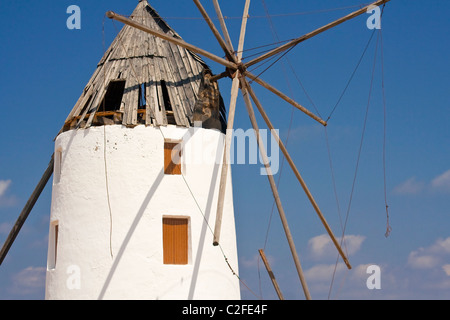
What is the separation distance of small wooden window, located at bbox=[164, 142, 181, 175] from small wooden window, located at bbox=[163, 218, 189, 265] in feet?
4.16

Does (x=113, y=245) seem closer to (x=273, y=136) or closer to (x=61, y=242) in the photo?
(x=61, y=242)

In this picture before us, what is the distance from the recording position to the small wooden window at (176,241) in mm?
17609

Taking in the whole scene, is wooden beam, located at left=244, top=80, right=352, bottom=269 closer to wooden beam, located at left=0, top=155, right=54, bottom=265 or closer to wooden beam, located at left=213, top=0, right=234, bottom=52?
wooden beam, located at left=213, top=0, right=234, bottom=52

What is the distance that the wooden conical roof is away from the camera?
60.8 feet

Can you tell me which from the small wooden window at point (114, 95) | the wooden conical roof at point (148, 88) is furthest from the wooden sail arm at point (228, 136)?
the small wooden window at point (114, 95)

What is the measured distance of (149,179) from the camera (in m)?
17.8

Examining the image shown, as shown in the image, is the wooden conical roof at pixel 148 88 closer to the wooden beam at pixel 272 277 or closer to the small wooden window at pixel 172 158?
the small wooden window at pixel 172 158

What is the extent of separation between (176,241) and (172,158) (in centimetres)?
214

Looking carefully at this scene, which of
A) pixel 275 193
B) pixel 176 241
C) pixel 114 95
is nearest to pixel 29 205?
pixel 114 95

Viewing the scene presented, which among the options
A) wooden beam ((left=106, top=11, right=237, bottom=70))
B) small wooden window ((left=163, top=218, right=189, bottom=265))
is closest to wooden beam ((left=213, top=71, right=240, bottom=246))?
wooden beam ((left=106, top=11, right=237, bottom=70))

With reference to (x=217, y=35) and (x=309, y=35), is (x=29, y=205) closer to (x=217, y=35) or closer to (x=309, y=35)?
(x=217, y=35)

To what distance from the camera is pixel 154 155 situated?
18.0m
